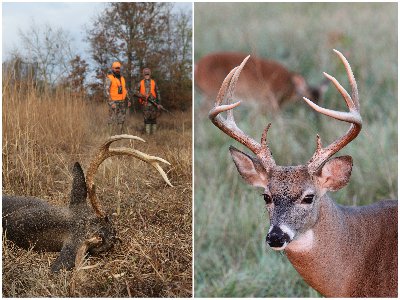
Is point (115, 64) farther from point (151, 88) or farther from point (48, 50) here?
point (48, 50)

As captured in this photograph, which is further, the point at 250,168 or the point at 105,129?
the point at 105,129

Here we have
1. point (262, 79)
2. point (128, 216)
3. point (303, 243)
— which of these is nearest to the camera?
point (303, 243)

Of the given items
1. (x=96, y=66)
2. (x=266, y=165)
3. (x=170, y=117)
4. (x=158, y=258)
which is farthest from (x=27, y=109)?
(x=266, y=165)

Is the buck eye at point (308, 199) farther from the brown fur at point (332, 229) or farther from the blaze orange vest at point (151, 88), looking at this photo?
the blaze orange vest at point (151, 88)

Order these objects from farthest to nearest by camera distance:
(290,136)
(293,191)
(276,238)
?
(290,136)
(293,191)
(276,238)

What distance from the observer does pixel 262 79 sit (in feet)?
18.4

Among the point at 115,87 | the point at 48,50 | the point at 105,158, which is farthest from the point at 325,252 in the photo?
the point at 48,50

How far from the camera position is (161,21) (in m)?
5.06

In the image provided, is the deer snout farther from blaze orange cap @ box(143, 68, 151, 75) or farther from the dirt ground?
blaze orange cap @ box(143, 68, 151, 75)

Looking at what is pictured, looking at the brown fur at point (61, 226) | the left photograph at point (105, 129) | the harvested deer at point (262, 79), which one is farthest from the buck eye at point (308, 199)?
the harvested deer at point (262, 79)

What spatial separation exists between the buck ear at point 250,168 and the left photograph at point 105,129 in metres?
0.72

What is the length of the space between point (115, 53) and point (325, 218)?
164 centimetres

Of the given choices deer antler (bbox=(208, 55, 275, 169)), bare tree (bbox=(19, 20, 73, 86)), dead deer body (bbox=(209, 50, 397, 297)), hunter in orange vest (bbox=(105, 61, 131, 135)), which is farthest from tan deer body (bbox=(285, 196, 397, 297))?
bare tree (bbox=(19, 20, 73, 86))

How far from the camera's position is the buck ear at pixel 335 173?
4.13 m
